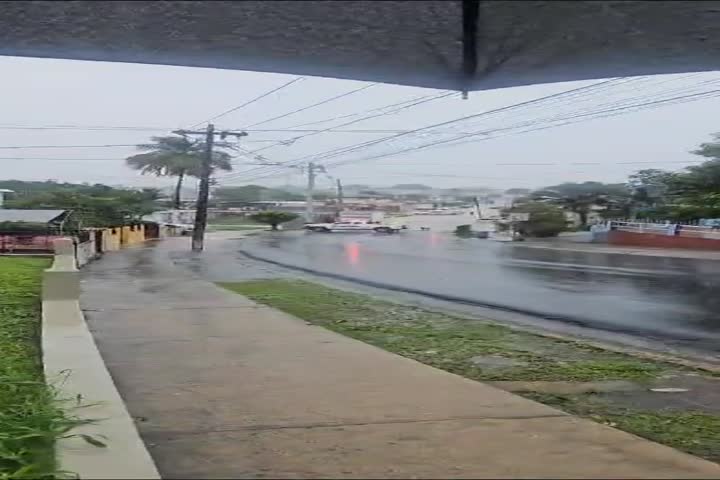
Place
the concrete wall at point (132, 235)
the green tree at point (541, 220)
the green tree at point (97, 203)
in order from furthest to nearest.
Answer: the concrete wall at point (132, 235) → the green tree at point (541, 220) → the green tree at point (97, 203)

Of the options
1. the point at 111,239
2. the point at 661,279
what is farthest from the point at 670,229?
the point at 111,239

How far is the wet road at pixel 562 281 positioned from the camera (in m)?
13.6

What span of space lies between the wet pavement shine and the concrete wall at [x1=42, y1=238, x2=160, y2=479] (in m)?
6.93

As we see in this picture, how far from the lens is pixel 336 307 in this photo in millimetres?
14500

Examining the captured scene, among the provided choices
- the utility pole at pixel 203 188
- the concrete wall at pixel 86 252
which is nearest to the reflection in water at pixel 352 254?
the utility pole at pixel 203 188

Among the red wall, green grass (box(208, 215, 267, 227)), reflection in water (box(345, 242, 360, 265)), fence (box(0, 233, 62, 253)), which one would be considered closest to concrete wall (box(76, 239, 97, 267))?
fence (box(0, 233, 62, 253))

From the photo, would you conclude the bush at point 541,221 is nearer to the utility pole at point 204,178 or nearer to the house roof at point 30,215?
the utility pole at point 204,178

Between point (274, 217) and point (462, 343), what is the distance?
1996 inches

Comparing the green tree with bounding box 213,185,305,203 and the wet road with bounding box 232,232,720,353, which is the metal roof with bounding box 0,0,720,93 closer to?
the wet road with bounding box 232,232,720,353

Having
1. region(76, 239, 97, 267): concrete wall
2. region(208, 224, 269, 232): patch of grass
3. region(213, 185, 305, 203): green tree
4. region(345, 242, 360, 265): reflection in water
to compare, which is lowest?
region(208, 224, 269, 232): patch of grass

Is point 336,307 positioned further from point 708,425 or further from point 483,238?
point 483,238

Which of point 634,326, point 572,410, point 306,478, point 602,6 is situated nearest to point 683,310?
point 634,326

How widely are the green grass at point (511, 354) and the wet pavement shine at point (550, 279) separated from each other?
68.2 inches

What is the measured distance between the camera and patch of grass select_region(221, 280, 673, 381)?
8.58 metres
